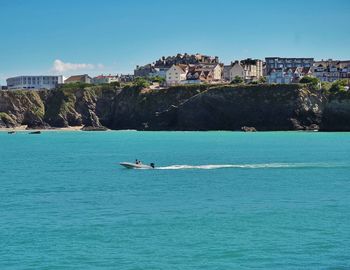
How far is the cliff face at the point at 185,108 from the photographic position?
152 m

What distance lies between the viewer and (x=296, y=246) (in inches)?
1287

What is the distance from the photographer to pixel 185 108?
162 m

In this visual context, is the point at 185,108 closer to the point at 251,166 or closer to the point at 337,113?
the point at 337,113

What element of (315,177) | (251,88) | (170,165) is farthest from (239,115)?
(315,177)

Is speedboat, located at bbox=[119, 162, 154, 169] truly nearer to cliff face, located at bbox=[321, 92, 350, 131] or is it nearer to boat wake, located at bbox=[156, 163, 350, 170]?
boat wake, located at bbox=[156, 163, 350, 170]

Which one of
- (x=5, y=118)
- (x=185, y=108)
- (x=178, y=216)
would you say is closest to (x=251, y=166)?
(x=178, y=216)

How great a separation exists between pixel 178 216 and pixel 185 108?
122 meters

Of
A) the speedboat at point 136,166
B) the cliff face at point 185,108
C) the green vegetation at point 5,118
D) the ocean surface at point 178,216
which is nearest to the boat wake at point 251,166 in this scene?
the ocean surface at point 178,216

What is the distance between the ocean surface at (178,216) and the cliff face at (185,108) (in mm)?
76262

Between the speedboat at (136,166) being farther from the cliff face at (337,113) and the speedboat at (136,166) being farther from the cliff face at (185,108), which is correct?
the cliff face at (185,108)

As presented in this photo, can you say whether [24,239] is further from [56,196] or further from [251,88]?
[251,88]

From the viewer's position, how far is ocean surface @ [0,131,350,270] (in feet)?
102

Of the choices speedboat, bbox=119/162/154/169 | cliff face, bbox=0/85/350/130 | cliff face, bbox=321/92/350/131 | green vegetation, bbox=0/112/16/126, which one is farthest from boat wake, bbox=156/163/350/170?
green vegetation, bbox=0/112/16/126

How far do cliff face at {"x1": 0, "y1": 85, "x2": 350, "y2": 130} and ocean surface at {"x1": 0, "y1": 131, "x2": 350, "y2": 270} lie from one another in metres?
76.3
